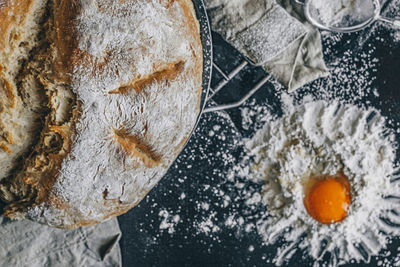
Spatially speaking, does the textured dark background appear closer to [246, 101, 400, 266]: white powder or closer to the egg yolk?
[246, 101, 400, 266]: white powder

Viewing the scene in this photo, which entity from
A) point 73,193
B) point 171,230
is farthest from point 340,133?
point 73,193

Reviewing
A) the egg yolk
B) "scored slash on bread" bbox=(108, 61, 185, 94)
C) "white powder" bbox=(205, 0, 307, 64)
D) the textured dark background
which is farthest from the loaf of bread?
the egg yolk

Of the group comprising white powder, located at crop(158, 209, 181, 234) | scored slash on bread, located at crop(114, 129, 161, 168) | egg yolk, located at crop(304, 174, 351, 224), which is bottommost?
egg yolk, located at crop(304, 174, 351, 224)

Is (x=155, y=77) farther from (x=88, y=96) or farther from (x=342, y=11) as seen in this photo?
(x=342, y=11)

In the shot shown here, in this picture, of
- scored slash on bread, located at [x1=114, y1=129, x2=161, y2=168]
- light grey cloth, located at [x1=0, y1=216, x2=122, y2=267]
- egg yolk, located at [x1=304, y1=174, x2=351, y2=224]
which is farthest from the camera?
egg yolk, located at [x1=304, y1=174, x2=351, y2=224]

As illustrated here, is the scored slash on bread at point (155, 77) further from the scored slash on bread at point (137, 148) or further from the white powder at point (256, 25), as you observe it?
the white powder at point (256, 25)

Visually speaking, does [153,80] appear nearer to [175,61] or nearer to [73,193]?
[175,61]

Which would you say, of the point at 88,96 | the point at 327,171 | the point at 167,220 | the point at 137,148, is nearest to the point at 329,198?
the point at 327,171
